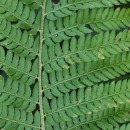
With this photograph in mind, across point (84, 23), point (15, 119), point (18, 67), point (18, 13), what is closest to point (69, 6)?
point (84, 23)

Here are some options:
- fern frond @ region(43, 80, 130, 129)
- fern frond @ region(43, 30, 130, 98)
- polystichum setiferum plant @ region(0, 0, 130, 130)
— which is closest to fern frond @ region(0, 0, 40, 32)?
polystichum setiferum plant @ region(0, 0, 130, 130)

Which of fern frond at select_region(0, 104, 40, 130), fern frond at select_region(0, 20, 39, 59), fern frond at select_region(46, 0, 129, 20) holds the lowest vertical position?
fern frond at select_region(0, 104, 40, 130)

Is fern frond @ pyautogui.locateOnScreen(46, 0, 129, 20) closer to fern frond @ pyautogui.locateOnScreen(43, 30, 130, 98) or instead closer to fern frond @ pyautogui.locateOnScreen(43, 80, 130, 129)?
fern frond @ pyautogui.locateOnScreen(43, 30, 130, 98)

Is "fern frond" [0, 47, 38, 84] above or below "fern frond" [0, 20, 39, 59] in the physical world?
below

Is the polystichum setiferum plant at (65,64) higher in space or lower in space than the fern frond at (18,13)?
lower

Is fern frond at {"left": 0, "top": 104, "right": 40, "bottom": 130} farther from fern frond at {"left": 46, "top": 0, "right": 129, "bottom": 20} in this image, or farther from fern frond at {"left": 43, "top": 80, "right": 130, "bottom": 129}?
fern frond at {"left": 46, "top": 0, "right": 129, "bottom": 20}

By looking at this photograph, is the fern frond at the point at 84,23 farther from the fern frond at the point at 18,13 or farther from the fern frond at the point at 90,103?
the fern frond at the point at 90,103

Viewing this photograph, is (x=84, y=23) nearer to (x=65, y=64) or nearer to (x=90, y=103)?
(x=65, y=64)

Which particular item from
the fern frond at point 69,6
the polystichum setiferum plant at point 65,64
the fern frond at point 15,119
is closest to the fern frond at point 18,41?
the polystichum setiferum plant at point 65,64
